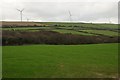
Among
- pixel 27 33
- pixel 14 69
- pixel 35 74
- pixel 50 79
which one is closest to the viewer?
pixel 50 79

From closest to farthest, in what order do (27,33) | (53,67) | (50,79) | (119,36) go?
(50,79), (53,67), (27,33), (119,36)

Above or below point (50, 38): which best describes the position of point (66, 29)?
above

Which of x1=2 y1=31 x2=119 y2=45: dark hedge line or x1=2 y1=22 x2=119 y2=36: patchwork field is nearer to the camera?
x1=2 y1=31 x2=119 y2=45: dark hedge line

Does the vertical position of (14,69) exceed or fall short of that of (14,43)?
it exceeds it

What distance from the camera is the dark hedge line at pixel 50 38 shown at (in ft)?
258

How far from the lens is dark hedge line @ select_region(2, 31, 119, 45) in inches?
3091

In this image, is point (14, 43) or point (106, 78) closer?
point (106, 78)

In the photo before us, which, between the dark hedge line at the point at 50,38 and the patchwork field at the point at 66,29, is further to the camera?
the patchwork field at the point at 66,29

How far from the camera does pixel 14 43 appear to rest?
76.9 m

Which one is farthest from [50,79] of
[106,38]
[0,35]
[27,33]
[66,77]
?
[106,38]

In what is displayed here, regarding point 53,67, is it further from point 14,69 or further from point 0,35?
point 0,35

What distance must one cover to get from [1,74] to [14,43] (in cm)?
5523

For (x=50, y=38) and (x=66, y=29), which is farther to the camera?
(x=66, y=29)

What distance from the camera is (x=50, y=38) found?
8450cm
